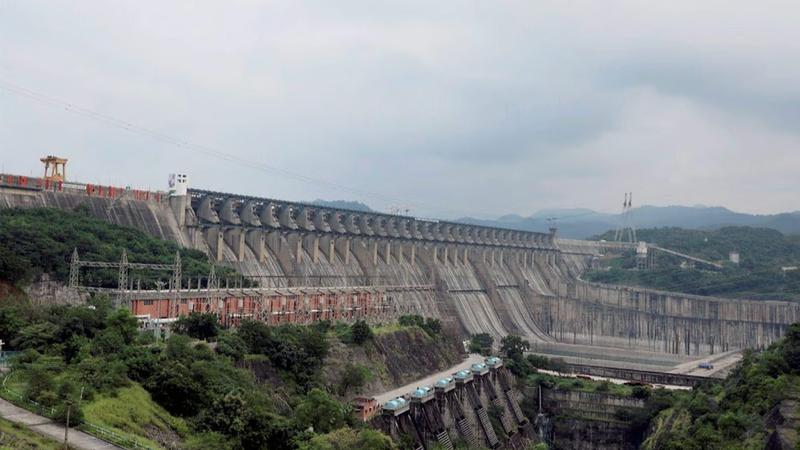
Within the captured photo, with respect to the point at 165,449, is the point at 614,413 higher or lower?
lower

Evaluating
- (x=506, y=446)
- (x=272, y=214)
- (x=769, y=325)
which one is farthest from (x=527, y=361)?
(x=769, y=325)

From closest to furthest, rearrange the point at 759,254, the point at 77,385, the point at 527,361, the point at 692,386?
the point at 77,385
the point at 692,386
the point at 527,361
the point at 759,254

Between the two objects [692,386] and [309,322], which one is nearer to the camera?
[309,322]

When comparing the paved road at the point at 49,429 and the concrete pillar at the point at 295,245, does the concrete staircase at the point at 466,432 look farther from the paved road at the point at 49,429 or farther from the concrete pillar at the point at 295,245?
the paved road at the point at 49,429

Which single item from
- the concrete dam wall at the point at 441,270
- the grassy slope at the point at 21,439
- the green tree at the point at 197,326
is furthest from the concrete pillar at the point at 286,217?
the grassy slope at the point at 21,439

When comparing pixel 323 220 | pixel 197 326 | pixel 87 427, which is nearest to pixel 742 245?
pixel 323 220

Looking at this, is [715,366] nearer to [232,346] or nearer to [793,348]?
[793,348]

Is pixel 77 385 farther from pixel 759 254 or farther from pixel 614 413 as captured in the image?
pixel 759 254
